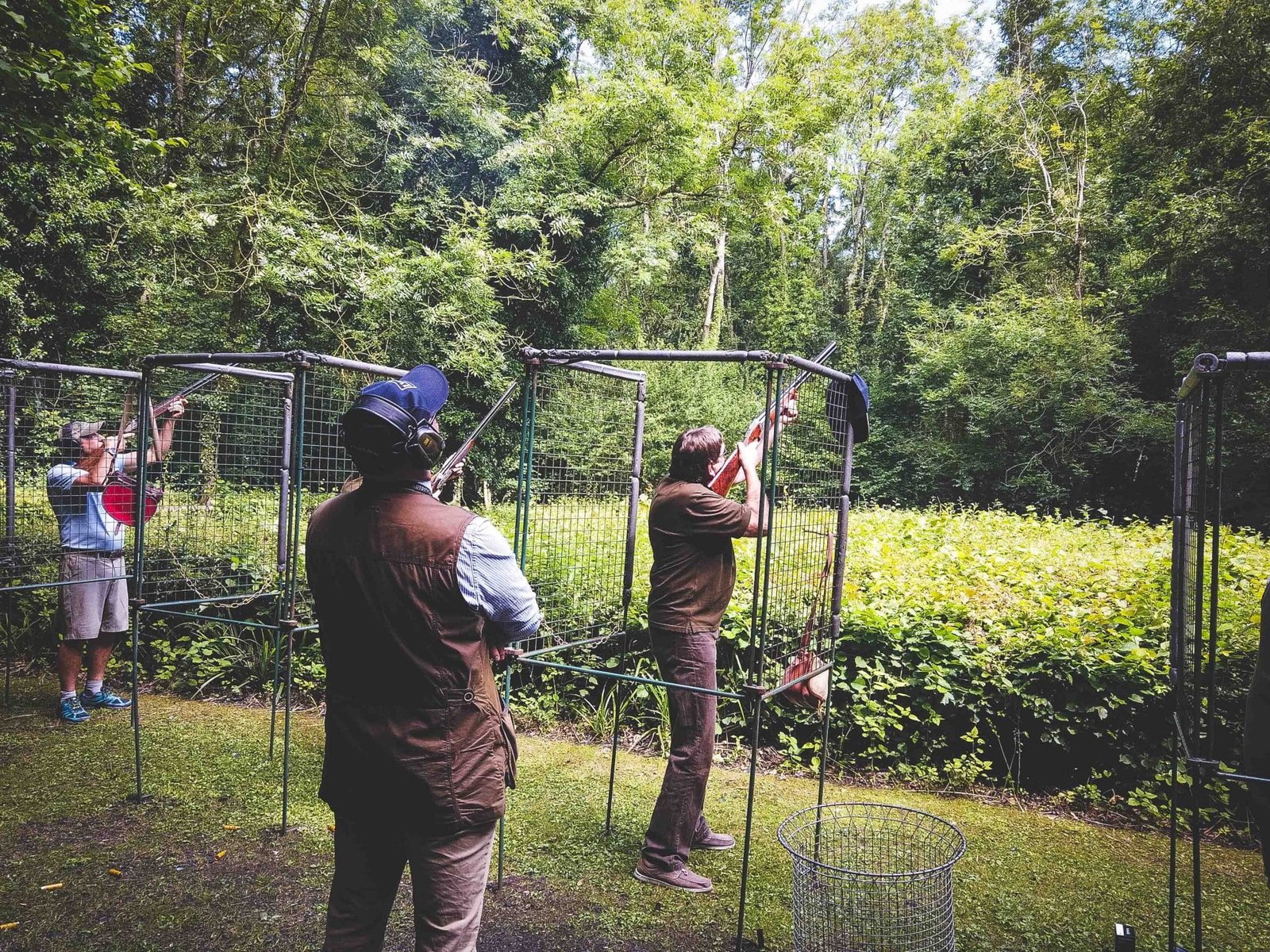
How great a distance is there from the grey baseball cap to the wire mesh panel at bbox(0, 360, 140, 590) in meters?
0.08

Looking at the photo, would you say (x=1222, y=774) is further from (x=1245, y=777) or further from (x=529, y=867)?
(x=529, y=867)

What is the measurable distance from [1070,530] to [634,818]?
756cm

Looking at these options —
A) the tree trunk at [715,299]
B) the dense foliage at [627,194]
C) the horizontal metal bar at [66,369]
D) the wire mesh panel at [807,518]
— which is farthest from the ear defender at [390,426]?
the tree trunk at [715,299]

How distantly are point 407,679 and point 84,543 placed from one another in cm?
470

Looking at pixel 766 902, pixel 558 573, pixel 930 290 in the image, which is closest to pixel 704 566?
pixel 558 573

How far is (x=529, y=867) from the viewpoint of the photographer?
3803 millimetres

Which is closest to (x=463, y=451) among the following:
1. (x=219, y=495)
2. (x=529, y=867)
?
(x=529, y=867)

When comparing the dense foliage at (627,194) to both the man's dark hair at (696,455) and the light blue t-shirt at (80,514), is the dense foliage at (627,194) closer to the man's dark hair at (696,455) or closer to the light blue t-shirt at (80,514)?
the light blue t-shirt at (80,514)

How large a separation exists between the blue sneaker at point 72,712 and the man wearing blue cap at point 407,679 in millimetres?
4689

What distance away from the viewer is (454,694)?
207 centimetres

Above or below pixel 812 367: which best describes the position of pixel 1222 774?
below

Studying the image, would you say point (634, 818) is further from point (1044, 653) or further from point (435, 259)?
point (435, 259)

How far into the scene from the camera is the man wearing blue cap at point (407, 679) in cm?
204

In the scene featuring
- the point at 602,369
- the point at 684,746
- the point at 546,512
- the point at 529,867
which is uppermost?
the point at 602,369
